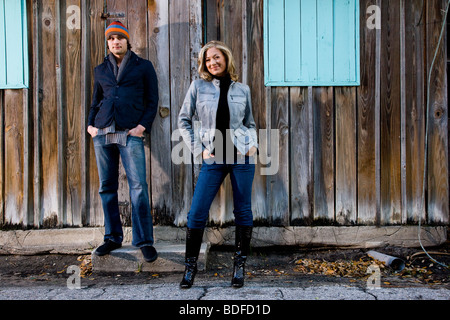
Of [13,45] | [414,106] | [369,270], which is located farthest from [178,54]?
[369,270]

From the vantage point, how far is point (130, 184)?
3479mm

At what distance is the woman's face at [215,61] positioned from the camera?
294cm

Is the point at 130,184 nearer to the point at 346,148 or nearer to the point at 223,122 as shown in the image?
the point at 223,122

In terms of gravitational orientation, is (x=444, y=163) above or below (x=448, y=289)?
above

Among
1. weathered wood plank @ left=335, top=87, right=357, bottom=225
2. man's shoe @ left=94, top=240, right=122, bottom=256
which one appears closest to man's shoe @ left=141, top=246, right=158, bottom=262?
man's shoe @ left=94, top=240, right=122, bottom=256

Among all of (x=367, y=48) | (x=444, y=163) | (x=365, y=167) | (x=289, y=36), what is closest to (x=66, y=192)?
(x=289, y=36)

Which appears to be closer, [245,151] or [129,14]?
[245,151]

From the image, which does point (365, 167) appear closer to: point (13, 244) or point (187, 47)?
point (187, 47)

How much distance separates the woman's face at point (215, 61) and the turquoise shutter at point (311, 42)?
3.54 feet

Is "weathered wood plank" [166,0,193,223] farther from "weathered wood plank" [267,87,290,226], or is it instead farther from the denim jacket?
"weathered wood plank" [267,87,290,226]

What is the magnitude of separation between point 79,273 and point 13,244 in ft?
3.54
